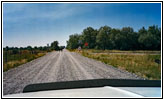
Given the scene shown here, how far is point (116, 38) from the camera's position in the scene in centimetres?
606

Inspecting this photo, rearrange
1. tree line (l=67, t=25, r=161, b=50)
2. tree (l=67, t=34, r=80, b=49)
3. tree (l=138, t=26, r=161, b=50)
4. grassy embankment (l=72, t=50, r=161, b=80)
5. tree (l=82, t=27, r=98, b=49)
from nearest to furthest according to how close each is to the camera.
Answer: 1. tree (l=67, t=34, r=80, b=49)
2. tree (l=82, t=27, r=98, b=49)
3. tree line (l=67, t=25, r=161, b=50)
4. tree (l=138, t=26, r=161, b=50)
5. grassy embankment (l=72, t=50, r=161, b=80)

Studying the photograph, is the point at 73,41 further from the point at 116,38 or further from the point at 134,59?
the point at 134,59

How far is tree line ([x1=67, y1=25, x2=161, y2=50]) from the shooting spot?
234 inches

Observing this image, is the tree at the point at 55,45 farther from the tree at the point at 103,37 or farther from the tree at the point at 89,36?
the tree at the point at 103,37

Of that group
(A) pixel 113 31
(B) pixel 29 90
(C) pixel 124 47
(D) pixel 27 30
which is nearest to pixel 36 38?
(D) pixel 27 30

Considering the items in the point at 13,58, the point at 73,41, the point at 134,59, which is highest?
the point at 73,41

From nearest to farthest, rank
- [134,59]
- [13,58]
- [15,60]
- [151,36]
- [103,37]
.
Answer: [103,37]
[151,36]
[13,58]
[15,60]
[134,59]

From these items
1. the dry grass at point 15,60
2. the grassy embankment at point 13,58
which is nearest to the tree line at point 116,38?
the grassy embankment at point 13,58

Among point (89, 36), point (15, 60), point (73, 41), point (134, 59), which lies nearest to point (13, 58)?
point (15, 60)

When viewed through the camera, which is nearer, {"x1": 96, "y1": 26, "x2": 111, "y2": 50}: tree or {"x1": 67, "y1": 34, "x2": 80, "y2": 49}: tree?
{"x1": 67, "y1": 34, "x2": 80, "y2": 49}: tree

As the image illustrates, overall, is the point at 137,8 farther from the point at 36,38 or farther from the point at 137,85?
the point at 137,85

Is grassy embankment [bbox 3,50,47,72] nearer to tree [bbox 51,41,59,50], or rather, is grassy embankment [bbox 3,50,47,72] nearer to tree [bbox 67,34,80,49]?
tree [bbox 51,41,59,50]

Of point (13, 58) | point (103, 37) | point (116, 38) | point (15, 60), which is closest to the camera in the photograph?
point (103, 37)

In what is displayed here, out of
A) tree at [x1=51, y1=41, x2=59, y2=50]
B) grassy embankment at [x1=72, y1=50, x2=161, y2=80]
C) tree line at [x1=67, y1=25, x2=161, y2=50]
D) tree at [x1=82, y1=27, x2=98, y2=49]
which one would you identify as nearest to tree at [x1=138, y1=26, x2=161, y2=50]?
tree line at [x1=67, y1=25, x2=161, y2=50]
